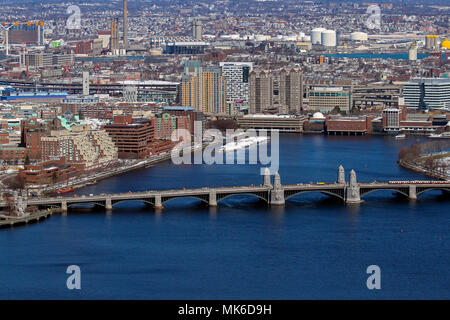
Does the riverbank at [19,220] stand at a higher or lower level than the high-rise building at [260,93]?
lower

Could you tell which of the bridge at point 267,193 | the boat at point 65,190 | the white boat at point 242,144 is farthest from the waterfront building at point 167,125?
the bridge at point 267,193

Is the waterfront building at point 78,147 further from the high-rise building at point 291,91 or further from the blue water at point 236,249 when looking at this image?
the high-rise building at point 291,91

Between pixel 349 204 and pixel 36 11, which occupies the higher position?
pixel 36 11

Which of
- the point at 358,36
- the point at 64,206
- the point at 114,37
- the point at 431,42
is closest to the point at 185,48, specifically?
the point at 114,37

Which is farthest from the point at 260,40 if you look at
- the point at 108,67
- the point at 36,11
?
the point at 36,11

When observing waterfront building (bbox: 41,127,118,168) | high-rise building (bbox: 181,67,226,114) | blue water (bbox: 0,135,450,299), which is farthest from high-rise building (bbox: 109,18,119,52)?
blue water (bbox: 0,135,450,299)

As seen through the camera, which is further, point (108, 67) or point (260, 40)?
point (260, 40)

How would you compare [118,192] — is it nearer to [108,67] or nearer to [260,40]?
[108,67]
